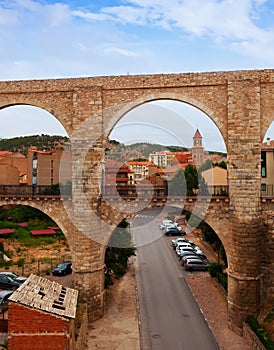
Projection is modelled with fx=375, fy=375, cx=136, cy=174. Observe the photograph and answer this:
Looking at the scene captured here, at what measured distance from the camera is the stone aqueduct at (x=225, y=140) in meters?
13.8

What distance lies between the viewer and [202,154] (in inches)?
1921

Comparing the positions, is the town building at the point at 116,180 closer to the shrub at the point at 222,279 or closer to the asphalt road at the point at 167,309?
the asphalt road at the point at 167,309

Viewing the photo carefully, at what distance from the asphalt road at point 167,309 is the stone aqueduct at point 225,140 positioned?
1677 millimetres

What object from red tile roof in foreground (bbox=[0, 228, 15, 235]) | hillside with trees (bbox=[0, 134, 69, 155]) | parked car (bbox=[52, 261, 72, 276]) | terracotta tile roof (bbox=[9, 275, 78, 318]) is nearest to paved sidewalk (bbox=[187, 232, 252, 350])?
terracotta tile roof (bbox=[9, 275, 78, 318])

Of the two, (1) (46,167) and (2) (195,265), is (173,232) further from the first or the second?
(1) (46,167)

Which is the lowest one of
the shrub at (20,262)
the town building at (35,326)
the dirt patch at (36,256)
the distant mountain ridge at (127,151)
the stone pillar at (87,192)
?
the dirt patch at (36,256)

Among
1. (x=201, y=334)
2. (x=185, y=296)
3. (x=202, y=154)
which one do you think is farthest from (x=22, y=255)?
(x=202, y=154)

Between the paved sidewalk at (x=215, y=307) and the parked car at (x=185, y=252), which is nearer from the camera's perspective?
the paved sidewalk at (x=215, y=307)

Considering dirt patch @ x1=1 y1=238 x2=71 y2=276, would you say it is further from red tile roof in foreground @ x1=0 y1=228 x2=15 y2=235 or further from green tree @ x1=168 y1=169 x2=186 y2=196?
green tree @ x1=168 y1=169 x2=186 y2=196

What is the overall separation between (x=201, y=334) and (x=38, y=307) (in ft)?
23.2

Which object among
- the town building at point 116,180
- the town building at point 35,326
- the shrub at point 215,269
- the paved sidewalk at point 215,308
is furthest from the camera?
the shrub at point 215,269

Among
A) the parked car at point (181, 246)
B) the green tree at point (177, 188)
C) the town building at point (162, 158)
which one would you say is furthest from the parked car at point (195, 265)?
the town building at point (162, 158)

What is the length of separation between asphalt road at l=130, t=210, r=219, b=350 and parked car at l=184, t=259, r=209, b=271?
48 cm

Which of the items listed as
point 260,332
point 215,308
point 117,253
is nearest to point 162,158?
point 117,253
